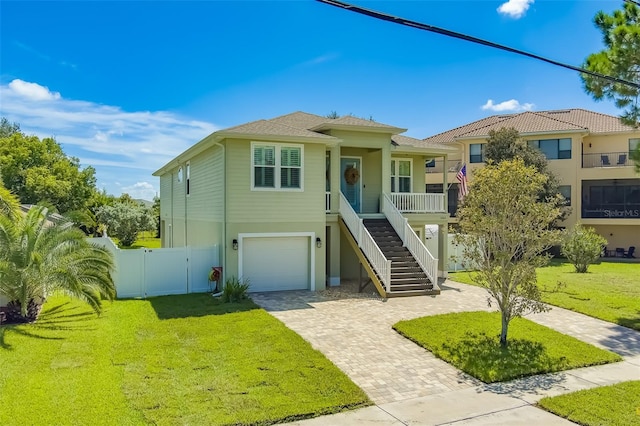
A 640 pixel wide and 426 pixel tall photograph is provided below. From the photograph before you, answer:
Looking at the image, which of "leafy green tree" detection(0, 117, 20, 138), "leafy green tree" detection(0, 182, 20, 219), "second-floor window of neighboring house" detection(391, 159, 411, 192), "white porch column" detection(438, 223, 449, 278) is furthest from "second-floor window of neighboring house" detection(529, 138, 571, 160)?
"leafy green tree" detection(0, 117, 20, 138)

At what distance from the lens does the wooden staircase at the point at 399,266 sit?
585 inches

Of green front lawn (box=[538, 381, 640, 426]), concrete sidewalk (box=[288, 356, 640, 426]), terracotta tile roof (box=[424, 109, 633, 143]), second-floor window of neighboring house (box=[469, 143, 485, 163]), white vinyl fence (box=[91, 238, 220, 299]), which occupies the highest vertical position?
terracotta tile roof (box=[424, 109, 633, 143])

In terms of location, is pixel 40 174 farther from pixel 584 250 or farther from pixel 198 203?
pixel 584 250

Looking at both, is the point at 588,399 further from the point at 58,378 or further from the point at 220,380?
the point at 58,378

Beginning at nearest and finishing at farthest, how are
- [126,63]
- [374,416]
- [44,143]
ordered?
[374,416], [126,63], [44,143]

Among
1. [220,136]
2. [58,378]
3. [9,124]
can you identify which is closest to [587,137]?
[220,136]

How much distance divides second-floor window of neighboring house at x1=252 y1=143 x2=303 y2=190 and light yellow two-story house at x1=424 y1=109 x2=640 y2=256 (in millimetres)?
20001

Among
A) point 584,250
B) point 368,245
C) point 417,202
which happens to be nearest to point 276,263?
point 368,245

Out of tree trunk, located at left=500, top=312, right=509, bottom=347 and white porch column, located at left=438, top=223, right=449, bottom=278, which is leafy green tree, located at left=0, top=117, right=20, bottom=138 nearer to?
white porch column, located at left=438, top=223, right=449, bottom=278

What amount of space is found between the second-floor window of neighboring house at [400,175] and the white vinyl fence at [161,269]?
8924 mm

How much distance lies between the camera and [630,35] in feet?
37.5

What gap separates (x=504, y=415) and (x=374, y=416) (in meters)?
1.90

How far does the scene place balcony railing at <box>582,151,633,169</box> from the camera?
3011 centimetres

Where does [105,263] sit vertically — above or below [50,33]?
below
